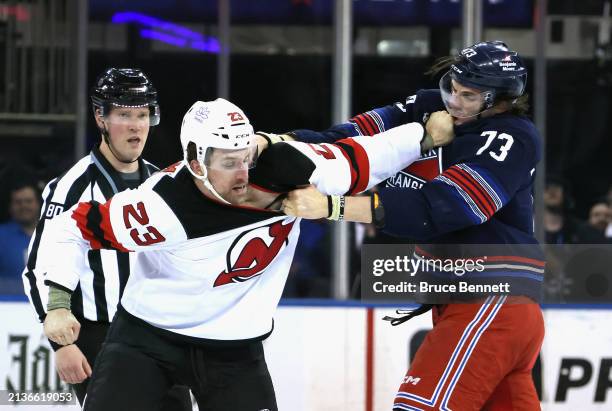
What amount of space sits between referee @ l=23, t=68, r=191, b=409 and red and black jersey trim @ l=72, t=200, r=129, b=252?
0.58 metres

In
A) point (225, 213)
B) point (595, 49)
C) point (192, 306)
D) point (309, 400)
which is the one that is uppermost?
point (595, 49)

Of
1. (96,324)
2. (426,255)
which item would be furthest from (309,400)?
(426,255)

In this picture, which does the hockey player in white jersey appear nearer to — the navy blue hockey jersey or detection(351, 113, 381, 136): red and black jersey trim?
the navy blue hockey jersey

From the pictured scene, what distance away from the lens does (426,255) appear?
370 centimetres

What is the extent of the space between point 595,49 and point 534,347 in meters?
3.04

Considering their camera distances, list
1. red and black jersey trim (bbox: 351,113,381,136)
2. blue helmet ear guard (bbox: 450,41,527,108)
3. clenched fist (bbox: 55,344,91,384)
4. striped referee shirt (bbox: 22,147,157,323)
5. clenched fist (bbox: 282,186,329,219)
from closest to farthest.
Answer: clenched fist (bbox: 282,186,329,219), blue helmet ear guard (bbox: 450,41,527,108), clenched fist (bbox: 55,344,91,384), red and black jersey trim (bbox: 351,113,381,136), striped referee shirt (bbox: 22,147,157,323)

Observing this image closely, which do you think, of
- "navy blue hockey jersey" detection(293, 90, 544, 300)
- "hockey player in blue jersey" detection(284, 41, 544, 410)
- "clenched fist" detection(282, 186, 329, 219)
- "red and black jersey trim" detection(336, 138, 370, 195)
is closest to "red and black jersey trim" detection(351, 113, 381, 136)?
"navy blue hockey jersey" detection(293, 90, 544, 300)

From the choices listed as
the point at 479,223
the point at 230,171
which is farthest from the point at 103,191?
the point at 479,223

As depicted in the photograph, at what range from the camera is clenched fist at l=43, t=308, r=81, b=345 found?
344 cm

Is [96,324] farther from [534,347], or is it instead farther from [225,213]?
[534,347]

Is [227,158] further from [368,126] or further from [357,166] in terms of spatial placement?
[368,126]

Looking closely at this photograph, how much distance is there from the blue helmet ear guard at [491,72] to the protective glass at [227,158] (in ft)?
2.21

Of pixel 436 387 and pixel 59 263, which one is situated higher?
pixel 59 263

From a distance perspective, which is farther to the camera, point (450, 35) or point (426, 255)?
point (450, 35)
